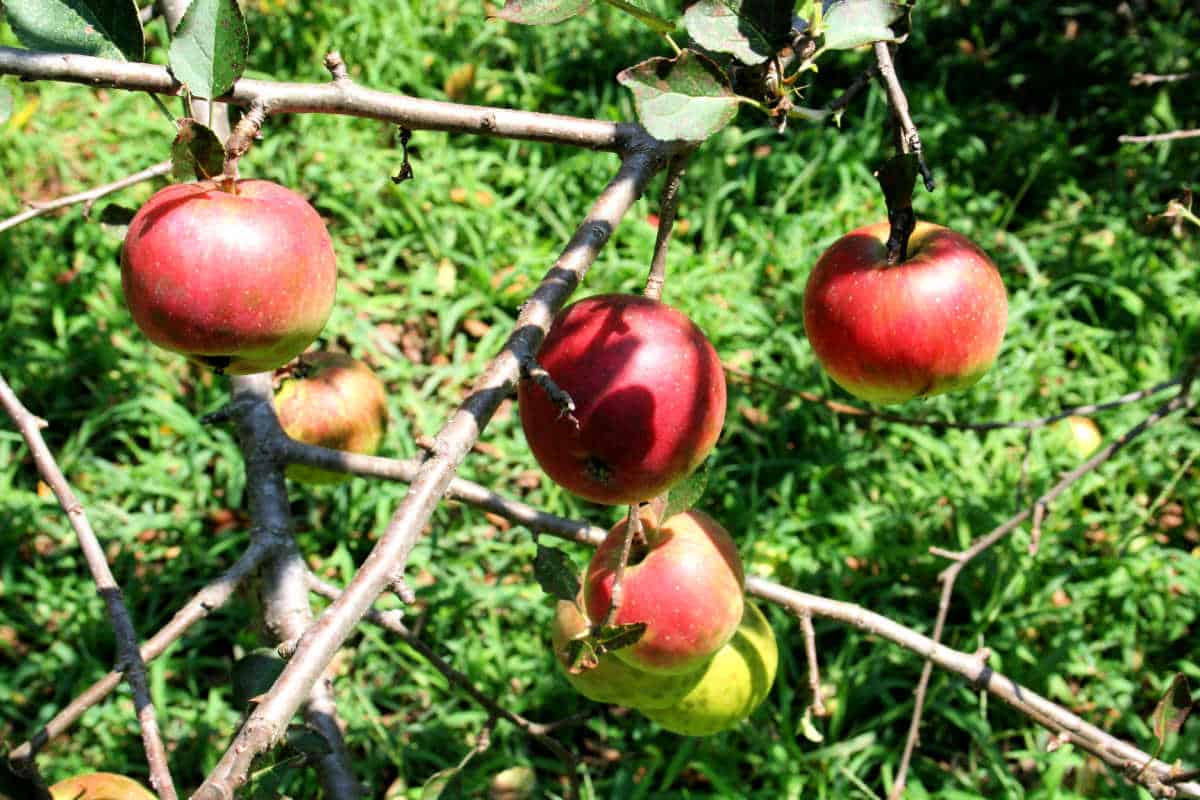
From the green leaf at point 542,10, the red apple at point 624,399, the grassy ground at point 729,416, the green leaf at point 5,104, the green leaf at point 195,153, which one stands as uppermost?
the green leaf at point 542,10

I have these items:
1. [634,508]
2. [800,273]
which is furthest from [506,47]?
[634,508]

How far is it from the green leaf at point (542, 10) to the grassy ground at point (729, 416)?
4.86 feet

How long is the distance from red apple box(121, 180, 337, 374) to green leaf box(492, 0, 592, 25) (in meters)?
0.31

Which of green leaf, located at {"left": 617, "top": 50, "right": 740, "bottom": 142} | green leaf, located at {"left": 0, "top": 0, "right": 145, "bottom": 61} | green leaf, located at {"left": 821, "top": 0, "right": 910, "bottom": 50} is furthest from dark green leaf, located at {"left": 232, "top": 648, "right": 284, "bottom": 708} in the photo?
green leaf, located at {"left": 821, "top": 0, "right": 910, "bottom": 50}

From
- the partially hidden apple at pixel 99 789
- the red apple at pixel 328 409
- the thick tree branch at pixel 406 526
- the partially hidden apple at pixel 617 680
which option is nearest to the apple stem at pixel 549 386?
the thick tree branch at pixel 406 526

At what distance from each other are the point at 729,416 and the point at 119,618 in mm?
1834

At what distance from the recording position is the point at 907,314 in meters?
1.29

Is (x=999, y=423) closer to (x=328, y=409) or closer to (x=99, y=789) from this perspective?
(x=328, y=409)

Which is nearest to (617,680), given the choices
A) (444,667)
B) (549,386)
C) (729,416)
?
(444,667)

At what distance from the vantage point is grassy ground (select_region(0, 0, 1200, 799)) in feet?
7.73

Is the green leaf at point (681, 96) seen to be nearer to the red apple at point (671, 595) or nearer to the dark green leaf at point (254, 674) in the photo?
the red apple at point (671, 595)

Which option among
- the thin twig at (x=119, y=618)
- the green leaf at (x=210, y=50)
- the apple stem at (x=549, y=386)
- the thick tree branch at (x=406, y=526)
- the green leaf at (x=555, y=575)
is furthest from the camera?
the green leaf at (x=555, y=575)

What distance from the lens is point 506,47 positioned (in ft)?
12.1

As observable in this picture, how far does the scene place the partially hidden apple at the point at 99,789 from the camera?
4.43 feet
